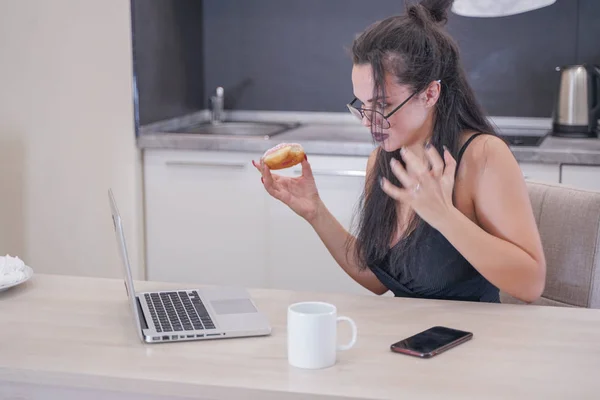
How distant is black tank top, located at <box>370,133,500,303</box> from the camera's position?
181 cm

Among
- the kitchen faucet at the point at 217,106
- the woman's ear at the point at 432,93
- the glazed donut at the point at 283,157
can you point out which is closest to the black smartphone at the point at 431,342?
the woman's ear at the point at 432,93

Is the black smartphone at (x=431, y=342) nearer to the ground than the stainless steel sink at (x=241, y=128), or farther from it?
nearer to the ground

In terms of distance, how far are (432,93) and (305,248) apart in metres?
1.47

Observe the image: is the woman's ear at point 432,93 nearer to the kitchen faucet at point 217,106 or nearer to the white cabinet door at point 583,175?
the white cabinet door at point 583,175

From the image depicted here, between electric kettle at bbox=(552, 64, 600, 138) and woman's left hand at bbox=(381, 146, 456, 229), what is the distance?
1824 millimetres

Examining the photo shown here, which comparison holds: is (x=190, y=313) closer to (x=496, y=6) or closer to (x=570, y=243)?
(x=570, y=243)

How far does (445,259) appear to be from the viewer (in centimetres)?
181

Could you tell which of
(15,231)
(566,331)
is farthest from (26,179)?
(566,331)

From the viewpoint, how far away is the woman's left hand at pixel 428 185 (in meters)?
1.51

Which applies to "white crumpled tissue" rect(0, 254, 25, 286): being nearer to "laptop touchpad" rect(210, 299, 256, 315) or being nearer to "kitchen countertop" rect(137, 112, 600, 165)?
"laptop touchpad" rect(210, 299, 256, 315)

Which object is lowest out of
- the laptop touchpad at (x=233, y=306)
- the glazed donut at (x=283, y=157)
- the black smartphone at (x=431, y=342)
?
the black smartphone at (x=431, y=342)

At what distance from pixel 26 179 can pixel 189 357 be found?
211 centimetres

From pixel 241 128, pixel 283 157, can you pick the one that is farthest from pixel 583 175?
pixel 241 128

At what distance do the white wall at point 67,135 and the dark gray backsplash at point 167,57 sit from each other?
0.30 feet
